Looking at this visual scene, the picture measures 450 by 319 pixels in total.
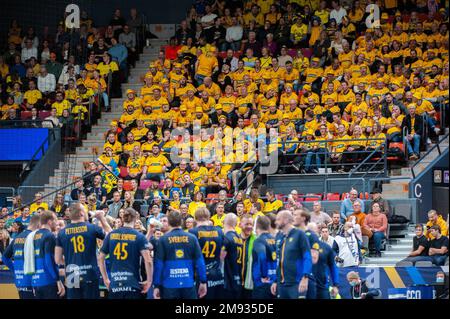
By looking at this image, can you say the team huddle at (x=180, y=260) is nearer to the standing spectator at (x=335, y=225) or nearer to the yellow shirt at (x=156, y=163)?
the standing spectator at (x=335, y=225)

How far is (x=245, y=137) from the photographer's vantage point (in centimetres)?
2483

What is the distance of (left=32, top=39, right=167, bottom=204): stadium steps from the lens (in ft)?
88.8

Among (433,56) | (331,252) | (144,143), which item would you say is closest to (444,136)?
(433,56)

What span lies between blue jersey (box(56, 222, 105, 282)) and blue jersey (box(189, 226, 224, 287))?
148 centimetres

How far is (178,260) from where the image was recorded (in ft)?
52.5

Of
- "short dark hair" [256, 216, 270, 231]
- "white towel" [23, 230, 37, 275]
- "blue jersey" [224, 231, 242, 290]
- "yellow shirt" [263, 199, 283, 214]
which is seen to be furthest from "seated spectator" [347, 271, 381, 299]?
"white towel" [23, 230, 37, 275]

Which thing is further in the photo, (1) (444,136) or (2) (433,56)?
(2) (433,56)

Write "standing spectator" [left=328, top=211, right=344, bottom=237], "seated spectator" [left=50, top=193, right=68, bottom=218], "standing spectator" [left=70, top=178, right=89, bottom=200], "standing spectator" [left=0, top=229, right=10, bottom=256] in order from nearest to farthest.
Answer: "standing spectator" [left=328, top=211, right=344, bottom=237] < "standing spectator" [left=0, top=229, right=10, bottom=256] < "seated spectator" [left=50, top=193, right=68, bottom=218] < "standing spectator" [left=70, top=178, right=89, bottom=200]

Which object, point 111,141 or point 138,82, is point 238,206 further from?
point 138,82

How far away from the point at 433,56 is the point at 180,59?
6.73 meters

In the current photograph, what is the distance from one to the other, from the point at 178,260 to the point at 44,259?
225cm

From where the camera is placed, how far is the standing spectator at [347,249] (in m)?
19.7

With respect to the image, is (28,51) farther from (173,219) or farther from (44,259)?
(173,219)

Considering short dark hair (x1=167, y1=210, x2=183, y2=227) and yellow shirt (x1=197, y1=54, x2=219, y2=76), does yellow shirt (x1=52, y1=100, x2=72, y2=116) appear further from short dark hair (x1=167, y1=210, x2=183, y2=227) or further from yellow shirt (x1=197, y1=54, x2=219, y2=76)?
short dark hair (x1=167, y1=210, x2=183, y2=227)
